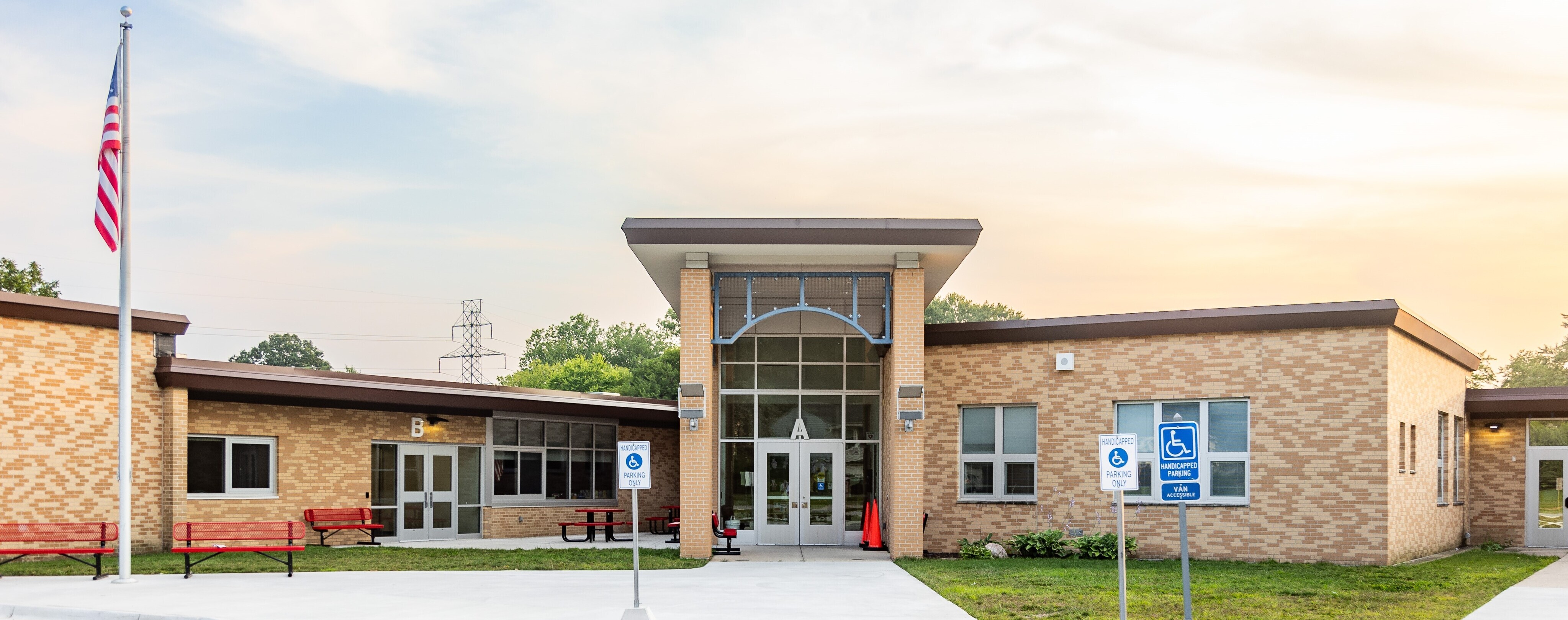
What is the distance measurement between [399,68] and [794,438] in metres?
13.3

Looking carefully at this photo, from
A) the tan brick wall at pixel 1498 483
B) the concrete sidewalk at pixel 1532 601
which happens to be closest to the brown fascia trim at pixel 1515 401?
the tan brick wall at pixel 1498 483

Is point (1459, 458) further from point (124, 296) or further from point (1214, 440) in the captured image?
point (124, 296)

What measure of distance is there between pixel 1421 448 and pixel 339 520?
19.8 metres

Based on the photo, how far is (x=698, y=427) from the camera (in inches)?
762

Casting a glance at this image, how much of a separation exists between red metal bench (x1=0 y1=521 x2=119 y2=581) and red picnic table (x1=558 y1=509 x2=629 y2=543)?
32.7 ft

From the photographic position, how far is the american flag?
50.5ft

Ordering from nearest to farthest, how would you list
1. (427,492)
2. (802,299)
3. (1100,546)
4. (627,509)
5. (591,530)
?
1. (802,299)
2. (1100,546)
3. (427,492)
4. (591,530)
5. (627,509)

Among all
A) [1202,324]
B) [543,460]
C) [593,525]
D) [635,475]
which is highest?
[1202,324]

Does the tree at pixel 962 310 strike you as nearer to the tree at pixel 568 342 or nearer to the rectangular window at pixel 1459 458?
the tree at pixel 568 342

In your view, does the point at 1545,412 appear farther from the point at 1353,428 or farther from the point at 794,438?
the point at 794,438

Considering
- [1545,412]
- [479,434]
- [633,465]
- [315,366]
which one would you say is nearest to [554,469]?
[479,434]

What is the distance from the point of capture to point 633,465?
41.9 ft

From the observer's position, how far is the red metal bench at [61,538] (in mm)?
15562

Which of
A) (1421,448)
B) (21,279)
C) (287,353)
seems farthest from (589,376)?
(1421,448)
